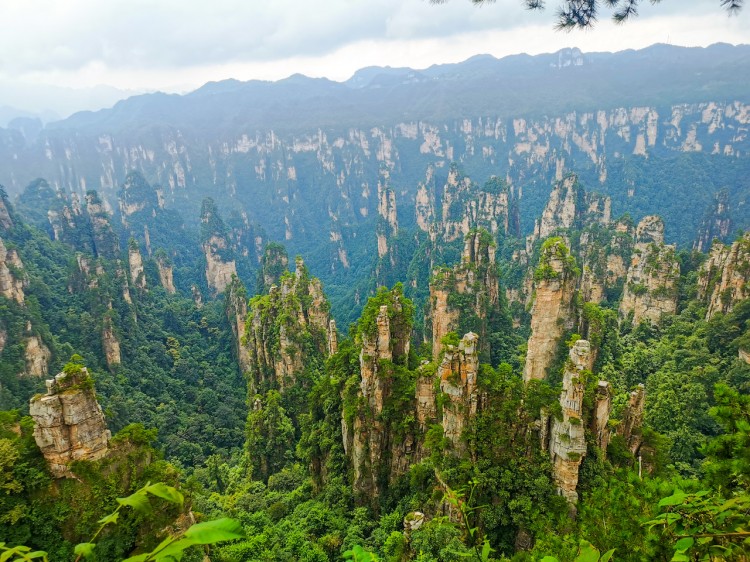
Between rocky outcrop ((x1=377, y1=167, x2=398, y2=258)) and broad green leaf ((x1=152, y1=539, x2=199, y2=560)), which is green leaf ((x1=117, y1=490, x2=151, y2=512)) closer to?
broad green leaf ((x1=152, y1=539, x2=199, y2=560))

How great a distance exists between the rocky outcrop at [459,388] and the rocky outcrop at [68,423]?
12.6 m

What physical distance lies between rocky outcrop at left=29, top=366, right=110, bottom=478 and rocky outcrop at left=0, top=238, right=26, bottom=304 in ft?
105

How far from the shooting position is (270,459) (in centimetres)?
3173

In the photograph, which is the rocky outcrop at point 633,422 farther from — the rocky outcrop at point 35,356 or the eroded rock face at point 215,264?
the eroded rock face at point 215,264

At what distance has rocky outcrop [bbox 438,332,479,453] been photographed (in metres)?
18.7

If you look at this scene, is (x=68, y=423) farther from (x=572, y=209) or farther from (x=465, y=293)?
(x=572, y=209)

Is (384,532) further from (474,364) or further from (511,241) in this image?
(511,241)

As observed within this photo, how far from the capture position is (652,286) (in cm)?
4144

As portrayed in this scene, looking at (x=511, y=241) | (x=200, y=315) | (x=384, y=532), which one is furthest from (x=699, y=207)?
(x=384, y=532)

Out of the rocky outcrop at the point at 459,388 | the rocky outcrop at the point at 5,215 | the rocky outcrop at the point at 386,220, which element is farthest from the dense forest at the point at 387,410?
the rocky outcrop at the point at 386,220

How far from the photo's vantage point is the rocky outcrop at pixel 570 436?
1597cm

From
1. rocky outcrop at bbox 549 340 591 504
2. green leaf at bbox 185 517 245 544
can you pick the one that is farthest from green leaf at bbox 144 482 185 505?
rocky outcrop at bbox 549 340 591 504

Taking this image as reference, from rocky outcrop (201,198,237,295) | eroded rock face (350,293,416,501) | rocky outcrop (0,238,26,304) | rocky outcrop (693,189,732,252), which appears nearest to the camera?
eroded rock face (350,293,416,501)

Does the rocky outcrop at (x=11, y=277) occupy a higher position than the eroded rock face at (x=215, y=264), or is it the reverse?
the rocky outcrop at (x=11, y=277)
